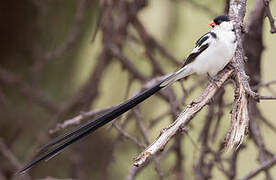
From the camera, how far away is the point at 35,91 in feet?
8.20

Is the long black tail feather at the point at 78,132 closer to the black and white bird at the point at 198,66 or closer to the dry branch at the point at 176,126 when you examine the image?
the black and white bird at the point at 198,66

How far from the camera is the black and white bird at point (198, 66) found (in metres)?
1.44

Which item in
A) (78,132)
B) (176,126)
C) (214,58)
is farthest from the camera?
(214,58)

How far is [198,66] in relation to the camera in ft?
5.36

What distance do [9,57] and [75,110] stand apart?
0.56m

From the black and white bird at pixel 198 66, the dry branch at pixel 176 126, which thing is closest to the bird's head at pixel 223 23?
the black and white bird at pixel 198 66

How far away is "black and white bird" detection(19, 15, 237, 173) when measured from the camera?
4.72 feet

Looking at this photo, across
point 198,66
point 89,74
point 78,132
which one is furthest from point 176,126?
point 89,74

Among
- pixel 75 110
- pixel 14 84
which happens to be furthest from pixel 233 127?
pixel 14 84

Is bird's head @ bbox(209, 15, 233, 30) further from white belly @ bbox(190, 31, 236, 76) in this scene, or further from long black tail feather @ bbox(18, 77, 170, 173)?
long black tail feather @ bbox(18, 77, 170, 173)


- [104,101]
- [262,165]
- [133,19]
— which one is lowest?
[262,165]

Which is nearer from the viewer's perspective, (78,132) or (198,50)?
(78,132)

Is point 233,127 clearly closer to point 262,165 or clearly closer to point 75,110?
point 262,165

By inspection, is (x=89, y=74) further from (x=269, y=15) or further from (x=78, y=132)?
(x=269, y=15)
